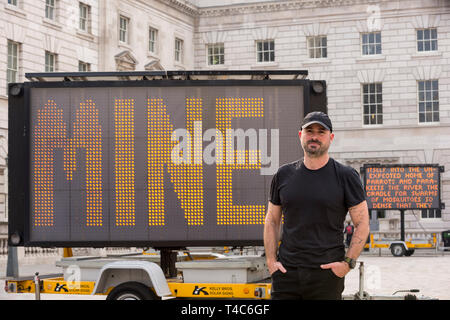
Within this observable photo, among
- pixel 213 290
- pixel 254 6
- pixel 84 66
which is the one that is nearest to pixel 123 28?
pixel 84 66

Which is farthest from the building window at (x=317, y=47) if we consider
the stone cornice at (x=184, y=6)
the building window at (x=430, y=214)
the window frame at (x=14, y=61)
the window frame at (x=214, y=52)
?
the window frame at (x=14, y=61)

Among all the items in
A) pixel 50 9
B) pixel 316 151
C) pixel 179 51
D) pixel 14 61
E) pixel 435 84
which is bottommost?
pixel 316 151

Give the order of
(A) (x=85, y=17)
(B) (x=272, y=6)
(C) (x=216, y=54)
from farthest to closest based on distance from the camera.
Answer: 1. (C) (x=216, y=54)
2. (B) (x=272, y=6)
3. (A) (x=85, y=17)

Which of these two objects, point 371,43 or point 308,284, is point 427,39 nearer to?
point 371,43

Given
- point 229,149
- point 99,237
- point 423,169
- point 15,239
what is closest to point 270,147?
point 229,149

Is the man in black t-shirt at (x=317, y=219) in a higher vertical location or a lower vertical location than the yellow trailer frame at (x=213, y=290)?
higher

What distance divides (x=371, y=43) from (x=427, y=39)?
3.39 meters

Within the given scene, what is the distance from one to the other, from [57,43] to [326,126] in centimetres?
3383

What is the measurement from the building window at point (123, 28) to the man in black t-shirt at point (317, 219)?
1588 inches

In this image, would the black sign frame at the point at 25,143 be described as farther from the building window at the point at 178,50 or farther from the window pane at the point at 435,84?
→ the building window at the point at 178,50

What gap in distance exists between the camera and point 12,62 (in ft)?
115

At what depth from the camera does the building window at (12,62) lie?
34.5m

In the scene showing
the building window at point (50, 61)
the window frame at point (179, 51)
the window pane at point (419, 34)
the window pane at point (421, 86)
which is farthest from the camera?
the window frame at point (179, 51)

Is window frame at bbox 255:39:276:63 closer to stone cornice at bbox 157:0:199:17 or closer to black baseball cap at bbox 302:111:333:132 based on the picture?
stone cornice at bbox 157:0:199:17
